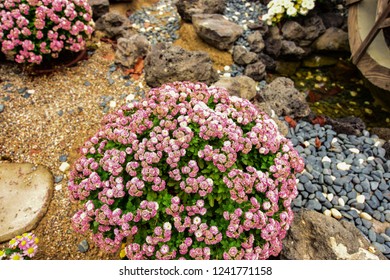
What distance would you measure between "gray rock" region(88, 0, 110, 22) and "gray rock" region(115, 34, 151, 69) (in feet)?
4.01

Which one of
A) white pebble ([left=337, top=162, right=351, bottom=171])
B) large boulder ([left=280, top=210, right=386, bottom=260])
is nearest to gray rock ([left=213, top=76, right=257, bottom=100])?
white pebble ([left=337, top=162, right=351, bottom=171])

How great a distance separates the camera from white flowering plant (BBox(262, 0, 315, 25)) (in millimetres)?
5547

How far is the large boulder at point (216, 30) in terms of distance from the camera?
16.6 ft

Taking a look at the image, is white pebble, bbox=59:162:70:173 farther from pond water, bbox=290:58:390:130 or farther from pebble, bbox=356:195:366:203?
pond water, bbox=290:58:390:130

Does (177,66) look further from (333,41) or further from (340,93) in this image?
(333,41)

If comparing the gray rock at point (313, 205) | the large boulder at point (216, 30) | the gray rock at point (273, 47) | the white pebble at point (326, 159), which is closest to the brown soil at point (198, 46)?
the large boulder at point (216, 30)

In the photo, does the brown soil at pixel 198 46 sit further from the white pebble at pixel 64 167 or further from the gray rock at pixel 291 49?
the white pebble at pixel 64 167

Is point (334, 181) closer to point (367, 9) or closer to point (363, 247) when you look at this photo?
point (363, 247)

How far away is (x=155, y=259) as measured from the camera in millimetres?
2314

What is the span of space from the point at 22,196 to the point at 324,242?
3.15m

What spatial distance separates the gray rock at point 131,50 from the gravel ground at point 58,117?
0.62 ft

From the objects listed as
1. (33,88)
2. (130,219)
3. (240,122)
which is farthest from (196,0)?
(130,219)

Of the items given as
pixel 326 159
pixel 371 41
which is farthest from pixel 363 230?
pixel 371 41

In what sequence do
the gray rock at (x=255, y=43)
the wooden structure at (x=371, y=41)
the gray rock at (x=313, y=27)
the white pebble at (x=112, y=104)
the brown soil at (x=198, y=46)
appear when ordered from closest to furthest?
the white pebble at (x=112, y=104) < the wooden structure at (x=371, y=41) < the brown soil at (x=198, y=46) < the gray rock at (x=255, y=43) < the gray rock at (x=313, y=27)
